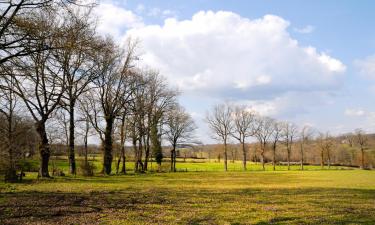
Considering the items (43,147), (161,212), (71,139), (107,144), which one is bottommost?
(161,212)

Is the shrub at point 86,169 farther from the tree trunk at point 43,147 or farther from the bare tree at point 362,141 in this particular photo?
the bare tree at point 362,141

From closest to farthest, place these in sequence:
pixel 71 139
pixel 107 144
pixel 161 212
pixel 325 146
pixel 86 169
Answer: pixel 161 212 < pixel 71 139 < pixel 86 169 < pixel 107 144 < pixel 325 146

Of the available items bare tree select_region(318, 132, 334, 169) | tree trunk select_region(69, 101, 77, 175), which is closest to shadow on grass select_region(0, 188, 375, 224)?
tree trunk select_region(69, 101, 77, 175)

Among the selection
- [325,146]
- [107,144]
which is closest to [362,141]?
[325,146]

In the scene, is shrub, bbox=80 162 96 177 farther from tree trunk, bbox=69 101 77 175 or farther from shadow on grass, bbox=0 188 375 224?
shadow on grass, bbox=0 188 375 224

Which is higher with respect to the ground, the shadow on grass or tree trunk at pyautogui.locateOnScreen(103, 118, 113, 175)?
tree trunk at pyautogui.locateOnScreen(103, 118, 113, 175)

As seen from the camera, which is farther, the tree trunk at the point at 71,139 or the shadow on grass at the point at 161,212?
the tree trunk at the point at 71,139

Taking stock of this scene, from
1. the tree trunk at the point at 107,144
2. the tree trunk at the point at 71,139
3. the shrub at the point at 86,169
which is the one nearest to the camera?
the tree trunk at the point at 71,139

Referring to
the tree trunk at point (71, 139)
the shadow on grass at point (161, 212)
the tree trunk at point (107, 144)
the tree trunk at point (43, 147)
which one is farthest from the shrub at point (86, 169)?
the shadow on grass at point (161, 212)

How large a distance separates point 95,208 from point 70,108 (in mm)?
22908

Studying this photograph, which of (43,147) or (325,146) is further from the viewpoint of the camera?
(325,146)

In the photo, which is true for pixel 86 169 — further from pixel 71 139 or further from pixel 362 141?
pixel 362 141

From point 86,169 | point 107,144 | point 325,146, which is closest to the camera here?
point 86,169

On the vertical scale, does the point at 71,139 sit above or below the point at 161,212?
above
